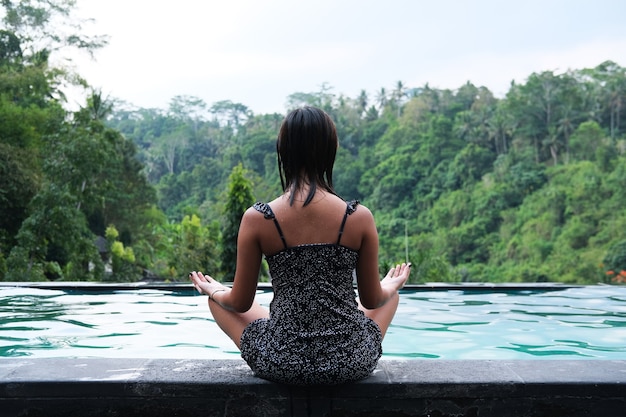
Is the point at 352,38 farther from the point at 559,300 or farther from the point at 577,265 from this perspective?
the point at 559,300

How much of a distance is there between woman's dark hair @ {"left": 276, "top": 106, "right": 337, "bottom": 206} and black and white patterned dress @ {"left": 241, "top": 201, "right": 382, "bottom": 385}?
125 mm

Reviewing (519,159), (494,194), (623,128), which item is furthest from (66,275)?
(623,128)

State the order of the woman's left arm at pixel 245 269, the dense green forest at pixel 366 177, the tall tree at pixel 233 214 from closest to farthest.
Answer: the woman's left arm at pixel 245 269, the tall tree at pixel 233 214, the dense green forest at pixel 366 177

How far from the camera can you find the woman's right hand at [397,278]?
8.41ft

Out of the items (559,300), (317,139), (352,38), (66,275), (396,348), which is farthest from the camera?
(352,38)

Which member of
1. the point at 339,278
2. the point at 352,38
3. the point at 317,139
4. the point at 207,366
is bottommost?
the point at 207,366

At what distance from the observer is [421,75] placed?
51469 mm

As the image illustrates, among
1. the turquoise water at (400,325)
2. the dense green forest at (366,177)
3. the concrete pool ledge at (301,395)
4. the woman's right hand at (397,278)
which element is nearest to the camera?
the concrete pool ledge at (301,395)

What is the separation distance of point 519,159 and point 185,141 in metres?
25.1

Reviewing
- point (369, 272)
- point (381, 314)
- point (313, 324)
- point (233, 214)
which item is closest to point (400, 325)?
point (381, 314)

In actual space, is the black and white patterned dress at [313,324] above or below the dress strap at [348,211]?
below

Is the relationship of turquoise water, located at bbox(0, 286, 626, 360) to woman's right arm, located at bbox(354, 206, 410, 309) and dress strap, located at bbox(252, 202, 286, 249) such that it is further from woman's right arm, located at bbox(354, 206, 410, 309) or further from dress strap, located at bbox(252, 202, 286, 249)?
dress strap, located at bbox(252, 202, 286, 249)

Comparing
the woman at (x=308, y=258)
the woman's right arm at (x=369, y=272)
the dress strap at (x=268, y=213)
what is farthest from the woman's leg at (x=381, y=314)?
the dress strap at (x=268, y=213)

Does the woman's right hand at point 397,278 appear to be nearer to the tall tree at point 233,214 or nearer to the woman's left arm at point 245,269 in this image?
the woman's left arm at point 245,269
